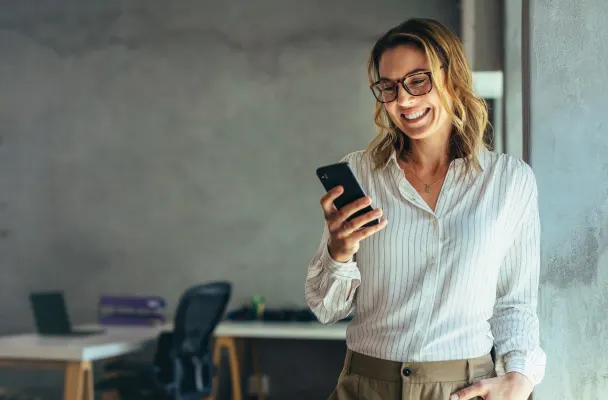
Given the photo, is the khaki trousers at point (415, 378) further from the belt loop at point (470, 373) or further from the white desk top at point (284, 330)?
the white desk top at point (284, 330)

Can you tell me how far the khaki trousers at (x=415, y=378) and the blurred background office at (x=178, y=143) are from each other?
13.9 feet

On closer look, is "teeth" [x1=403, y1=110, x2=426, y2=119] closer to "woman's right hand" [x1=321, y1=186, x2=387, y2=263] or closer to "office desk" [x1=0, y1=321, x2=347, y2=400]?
"woman's right hand" [x1=321, y1=186, x2=387, y2=263]

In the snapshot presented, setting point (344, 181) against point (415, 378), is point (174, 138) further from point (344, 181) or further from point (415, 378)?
point (415, 378)

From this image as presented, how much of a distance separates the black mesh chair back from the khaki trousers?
2.88 meters

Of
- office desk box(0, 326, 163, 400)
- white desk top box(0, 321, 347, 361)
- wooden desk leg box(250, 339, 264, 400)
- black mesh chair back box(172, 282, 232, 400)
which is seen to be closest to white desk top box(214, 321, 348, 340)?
white desk top box(0, 321, 347, 361)

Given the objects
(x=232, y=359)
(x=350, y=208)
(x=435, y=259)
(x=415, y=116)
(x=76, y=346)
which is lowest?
(x=232, y=359)

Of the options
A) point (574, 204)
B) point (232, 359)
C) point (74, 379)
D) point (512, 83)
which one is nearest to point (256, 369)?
point (232, 359)

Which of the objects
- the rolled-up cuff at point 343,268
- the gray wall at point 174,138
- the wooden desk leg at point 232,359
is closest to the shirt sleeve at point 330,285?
the rolled-up cuff at point 343,268

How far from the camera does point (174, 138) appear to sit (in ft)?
19.2

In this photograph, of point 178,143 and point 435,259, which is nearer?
point 435,259

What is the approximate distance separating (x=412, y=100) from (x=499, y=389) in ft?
1.80

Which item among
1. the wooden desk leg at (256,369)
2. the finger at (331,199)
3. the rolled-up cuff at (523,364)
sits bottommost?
the wooden desk leg at (256,369)

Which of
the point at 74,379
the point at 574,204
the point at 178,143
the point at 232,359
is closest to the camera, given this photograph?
the point at 574,204

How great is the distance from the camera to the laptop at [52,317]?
15.5ft
